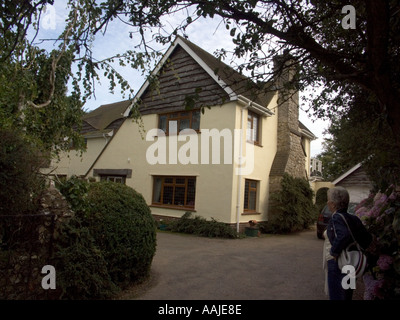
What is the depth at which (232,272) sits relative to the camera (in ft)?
21.4

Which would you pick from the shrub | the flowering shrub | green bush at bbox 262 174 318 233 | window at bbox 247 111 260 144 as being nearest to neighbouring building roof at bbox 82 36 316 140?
window at bbox 247 111 260 144

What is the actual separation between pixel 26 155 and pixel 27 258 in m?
1.39

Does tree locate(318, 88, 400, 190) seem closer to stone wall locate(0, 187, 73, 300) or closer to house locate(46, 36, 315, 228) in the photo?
house locate(46, 36, 315, 228)

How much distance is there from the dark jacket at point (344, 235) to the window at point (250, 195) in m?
9.98

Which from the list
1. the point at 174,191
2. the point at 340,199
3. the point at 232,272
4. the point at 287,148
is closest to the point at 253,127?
the point at 287,148

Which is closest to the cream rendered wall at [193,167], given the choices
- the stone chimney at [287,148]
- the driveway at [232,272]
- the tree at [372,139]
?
the driveway at [232,272]

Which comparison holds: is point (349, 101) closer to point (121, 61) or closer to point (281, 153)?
point (121, 61)

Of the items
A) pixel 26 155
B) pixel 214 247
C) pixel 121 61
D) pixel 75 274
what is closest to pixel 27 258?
pixel 75 274

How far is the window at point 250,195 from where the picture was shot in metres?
13.2

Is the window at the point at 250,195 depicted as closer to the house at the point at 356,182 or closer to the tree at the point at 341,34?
the house at the point at 356,182

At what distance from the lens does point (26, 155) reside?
3766 mm

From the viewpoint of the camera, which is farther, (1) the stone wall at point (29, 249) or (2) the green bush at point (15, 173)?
(1) the stone wall at point (29, 249)

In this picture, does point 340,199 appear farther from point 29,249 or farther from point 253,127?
point 253,127

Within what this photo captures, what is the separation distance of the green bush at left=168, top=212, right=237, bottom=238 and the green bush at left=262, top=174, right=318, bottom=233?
2.89 metres
